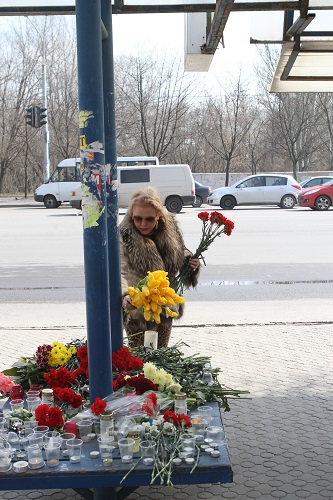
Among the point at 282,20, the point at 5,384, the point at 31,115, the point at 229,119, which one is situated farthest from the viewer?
the point at 229,119

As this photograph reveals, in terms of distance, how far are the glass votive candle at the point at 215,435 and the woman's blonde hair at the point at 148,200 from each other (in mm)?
1803

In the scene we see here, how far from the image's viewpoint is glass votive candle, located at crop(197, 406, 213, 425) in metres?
3.10

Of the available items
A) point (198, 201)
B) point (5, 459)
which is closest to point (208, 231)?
point (5, 459)

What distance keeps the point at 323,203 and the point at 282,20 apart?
22.0m

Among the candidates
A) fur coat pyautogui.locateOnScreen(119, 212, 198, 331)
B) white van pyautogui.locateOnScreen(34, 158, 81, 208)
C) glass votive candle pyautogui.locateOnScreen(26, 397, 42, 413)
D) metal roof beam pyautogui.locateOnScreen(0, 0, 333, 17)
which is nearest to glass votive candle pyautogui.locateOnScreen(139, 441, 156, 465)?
glass votive candle pyautogui.locateOnScreen(26, 397, 42, 413)

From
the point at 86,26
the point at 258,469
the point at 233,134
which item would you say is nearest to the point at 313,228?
the point at 258,469

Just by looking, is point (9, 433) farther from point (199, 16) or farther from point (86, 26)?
point (199, 16)

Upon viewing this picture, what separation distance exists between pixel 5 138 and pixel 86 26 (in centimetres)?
4570

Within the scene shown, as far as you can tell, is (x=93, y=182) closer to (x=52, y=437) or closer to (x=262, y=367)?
(x=52, y=437)

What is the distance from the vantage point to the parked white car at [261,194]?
2891cm

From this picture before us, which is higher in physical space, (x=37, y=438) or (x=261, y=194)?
(x=261, y=194)

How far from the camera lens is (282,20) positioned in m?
5.26

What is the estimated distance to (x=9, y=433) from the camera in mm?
2875

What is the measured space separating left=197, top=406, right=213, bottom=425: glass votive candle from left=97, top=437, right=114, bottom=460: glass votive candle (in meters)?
0.52
